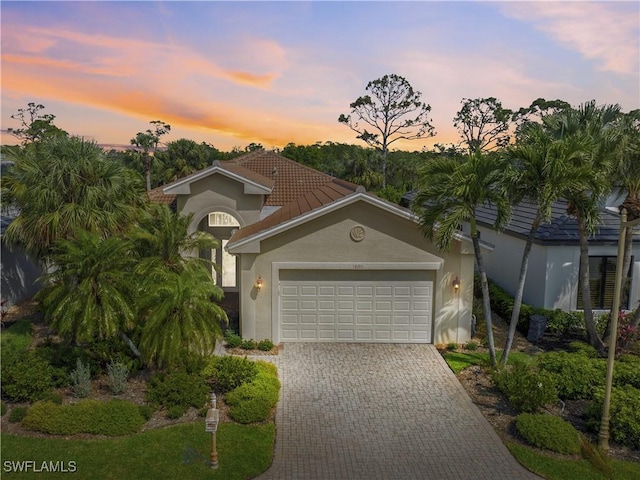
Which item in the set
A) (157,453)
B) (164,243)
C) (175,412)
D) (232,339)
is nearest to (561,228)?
(232,339)

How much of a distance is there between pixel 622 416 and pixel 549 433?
1.80m

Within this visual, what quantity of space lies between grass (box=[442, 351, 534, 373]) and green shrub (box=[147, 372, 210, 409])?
7490mm

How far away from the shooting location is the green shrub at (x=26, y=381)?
1185 centimetres

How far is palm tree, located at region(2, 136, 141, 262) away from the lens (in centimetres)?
1490

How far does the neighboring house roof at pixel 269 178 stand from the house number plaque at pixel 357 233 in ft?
22.4

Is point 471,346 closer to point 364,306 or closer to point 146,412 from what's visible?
point 364,306

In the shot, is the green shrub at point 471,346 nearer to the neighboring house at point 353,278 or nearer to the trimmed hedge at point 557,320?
the neighboring house at point 353,278

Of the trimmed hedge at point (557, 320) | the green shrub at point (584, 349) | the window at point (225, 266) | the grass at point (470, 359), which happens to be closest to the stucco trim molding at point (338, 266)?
the grass at point (470, 359)

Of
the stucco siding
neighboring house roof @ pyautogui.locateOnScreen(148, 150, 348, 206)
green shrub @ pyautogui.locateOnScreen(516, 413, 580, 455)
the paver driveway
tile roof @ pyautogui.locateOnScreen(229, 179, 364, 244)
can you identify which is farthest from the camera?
the stucco siding

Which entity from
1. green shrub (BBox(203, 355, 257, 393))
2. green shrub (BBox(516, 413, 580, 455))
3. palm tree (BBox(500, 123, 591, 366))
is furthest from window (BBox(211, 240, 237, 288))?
green shrub (BBox(516, 413, 580, 455))

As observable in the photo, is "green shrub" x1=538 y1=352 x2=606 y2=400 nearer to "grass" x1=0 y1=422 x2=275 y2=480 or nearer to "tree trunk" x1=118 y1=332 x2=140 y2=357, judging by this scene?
"grass" x1=0 y1=422 x2=275 y2=480

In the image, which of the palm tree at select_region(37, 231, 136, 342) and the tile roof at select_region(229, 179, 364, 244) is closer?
the palm tree at select_region(37, 231, 136, 342)

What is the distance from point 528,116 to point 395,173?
1672cm

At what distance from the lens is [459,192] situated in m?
13.2
